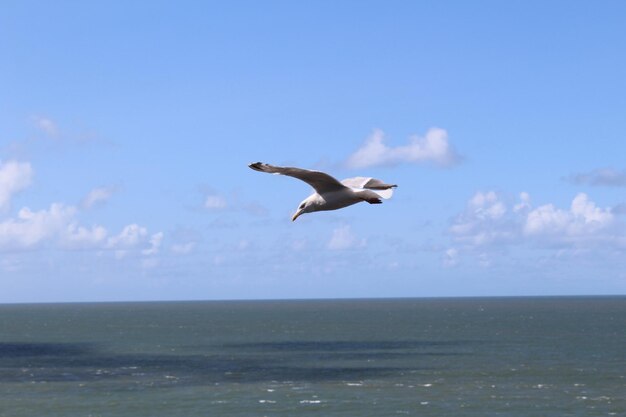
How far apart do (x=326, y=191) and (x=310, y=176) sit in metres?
0.56

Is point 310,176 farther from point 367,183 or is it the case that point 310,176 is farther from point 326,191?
point 367,183

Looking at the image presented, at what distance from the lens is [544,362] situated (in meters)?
120

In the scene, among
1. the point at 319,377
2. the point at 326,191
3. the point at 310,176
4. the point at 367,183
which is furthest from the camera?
the point at 319,377

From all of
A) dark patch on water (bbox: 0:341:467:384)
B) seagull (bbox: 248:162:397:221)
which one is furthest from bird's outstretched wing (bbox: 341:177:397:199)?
dark patch on water (bbox: 0:341:467:384)

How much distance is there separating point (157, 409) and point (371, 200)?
234 ft

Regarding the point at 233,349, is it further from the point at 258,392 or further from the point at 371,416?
the point at 371,416

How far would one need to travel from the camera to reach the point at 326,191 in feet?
32.3

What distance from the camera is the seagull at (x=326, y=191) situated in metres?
9.10

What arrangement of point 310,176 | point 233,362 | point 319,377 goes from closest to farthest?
point 310,176 → point 319,377 → point 233,362

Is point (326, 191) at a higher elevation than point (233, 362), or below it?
higher

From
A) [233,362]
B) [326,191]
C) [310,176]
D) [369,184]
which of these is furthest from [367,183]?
[233,362]

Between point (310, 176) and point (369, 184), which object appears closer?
point (310, 176)

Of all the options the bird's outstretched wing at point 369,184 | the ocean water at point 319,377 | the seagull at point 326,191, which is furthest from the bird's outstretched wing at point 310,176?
the ocean water at point 319,377

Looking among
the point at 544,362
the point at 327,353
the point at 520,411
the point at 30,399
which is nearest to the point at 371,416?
the point at 520,411
